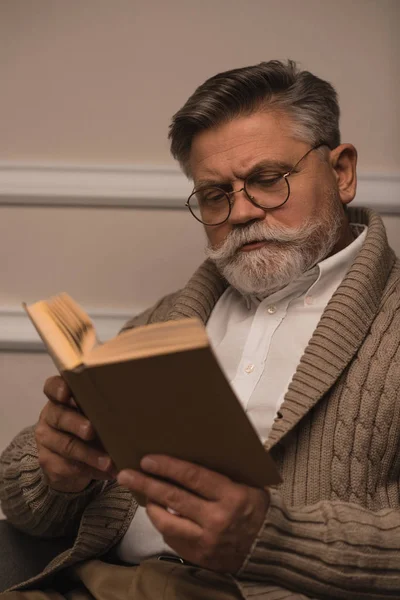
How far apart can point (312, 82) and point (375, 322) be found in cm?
52

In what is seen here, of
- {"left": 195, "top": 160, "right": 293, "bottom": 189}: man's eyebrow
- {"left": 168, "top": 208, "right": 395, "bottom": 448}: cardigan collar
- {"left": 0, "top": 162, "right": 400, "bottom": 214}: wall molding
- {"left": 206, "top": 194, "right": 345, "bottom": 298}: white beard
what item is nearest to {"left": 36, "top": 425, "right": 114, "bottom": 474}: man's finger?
{"left": 168, "top": 208, "right": 395, "bottom": 448}: cardigan collar

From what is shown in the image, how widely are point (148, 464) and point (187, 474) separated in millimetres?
48

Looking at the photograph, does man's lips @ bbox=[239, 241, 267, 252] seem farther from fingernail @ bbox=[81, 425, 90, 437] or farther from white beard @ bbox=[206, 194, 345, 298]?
fingernail @ bbox=[81, 425, 90, 437]

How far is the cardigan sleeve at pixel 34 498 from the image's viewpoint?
1414mm

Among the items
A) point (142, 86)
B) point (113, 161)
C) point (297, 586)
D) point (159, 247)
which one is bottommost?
point (297, 586)

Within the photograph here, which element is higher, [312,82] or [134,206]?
[312,82]

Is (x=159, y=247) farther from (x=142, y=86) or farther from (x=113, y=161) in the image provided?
(x=142, y=86)

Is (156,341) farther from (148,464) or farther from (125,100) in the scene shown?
(125,100)

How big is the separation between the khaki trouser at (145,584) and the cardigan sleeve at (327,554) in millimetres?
102

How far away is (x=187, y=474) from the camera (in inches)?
36.8

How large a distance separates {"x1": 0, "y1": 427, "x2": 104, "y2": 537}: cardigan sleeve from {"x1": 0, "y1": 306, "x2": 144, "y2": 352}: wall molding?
39cm

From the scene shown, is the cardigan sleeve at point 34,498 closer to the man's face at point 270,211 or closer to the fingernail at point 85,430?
the fingernail at point 85,430

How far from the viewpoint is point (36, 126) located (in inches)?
74.0

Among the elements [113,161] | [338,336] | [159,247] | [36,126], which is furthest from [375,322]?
[36,126]
